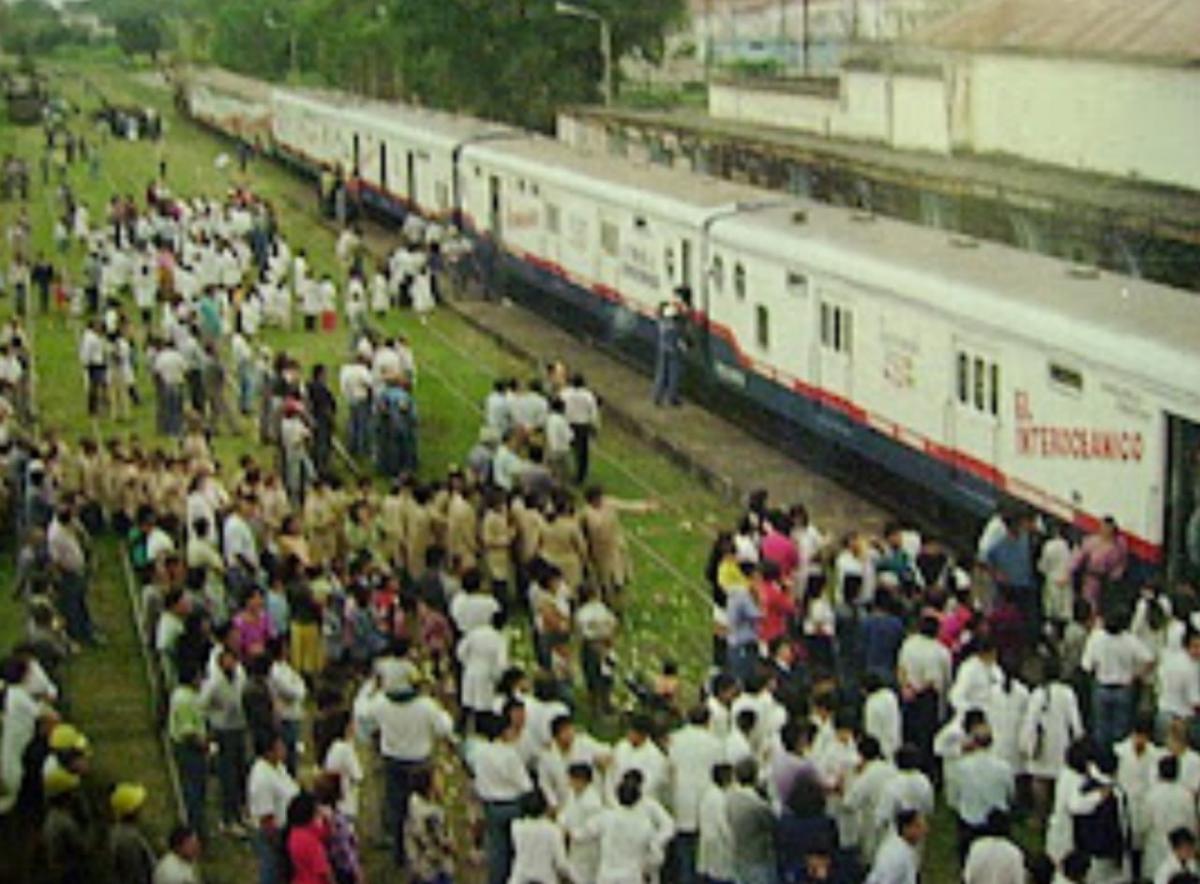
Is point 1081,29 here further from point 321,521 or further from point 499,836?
point 499,836

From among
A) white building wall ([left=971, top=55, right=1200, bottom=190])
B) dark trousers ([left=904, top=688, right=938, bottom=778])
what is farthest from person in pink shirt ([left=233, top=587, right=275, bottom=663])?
white building wall ([left=971, top=55, right=1200, bottom=190])

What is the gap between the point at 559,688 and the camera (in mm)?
12148

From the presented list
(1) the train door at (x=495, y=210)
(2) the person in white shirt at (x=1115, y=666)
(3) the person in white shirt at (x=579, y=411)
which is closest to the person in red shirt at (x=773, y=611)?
(2) the person in white shirt at (x=1115, y=666)

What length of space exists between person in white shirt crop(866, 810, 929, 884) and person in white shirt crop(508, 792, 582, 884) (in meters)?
1.23

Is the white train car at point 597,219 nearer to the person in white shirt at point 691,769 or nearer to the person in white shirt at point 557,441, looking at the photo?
the person in white shirt at point 557,441

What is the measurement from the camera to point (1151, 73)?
22.4 m

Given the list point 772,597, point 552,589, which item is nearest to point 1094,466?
point 772,597

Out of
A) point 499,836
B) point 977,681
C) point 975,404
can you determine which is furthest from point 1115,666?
point 975,404

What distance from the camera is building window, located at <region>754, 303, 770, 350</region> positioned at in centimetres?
2041

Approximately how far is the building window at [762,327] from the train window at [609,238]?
4.72m

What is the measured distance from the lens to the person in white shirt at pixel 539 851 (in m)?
9.36

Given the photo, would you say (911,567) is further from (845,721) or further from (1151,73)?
(1151,73)

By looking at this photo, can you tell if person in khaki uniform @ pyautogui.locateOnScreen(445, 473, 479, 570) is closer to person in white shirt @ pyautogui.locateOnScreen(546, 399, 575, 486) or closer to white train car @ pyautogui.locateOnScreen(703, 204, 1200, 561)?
person in white shirt @ pyautogui.locateOnScreen(546, 399, 575, 486)

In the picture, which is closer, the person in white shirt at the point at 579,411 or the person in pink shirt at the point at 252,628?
the person in pink shirt at the point at 252,628
